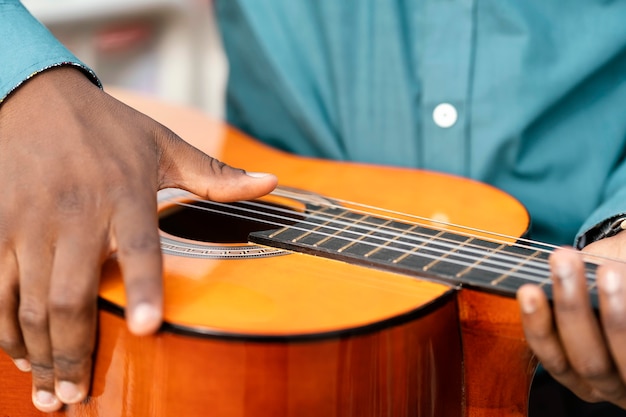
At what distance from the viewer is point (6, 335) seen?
0.59 meters

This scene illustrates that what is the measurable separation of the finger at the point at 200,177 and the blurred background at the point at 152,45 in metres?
1.24

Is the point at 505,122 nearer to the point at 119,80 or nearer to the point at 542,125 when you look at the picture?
the point at 542,125

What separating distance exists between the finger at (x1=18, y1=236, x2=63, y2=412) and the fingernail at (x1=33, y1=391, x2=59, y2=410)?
22mm

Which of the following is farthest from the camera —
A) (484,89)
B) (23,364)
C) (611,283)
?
(484,89)

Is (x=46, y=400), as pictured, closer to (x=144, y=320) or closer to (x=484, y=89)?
(x=144, y=320)

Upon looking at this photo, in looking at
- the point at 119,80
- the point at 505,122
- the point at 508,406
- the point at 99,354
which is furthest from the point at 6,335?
the point at 119,80

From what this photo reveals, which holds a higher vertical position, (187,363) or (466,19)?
(466,19)

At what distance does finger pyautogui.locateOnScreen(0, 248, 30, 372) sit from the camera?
0.58 meters

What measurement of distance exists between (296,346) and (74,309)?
17 centimetres

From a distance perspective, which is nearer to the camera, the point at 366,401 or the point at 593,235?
the point at 366,401

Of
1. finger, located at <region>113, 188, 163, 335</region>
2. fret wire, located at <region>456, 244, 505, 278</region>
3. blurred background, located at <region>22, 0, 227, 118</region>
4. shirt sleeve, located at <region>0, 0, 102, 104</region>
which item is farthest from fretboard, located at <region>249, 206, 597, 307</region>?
blurred background, located at <region>22, 0, 227, 118</region>

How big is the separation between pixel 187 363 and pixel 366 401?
13cm

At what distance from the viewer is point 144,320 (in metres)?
0.53

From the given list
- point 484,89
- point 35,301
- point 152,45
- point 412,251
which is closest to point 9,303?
point 35,301
